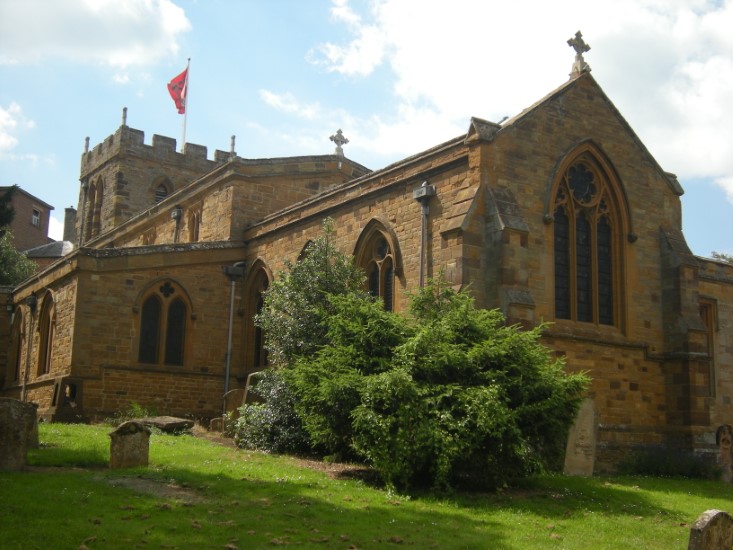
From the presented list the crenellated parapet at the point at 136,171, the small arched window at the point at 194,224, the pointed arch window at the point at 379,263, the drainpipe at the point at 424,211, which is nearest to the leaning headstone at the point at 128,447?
the drainpipe at the point at 424,211

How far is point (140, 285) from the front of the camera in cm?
2641

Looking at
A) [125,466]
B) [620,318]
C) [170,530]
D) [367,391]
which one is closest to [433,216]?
[620,318]

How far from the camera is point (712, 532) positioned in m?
9.33

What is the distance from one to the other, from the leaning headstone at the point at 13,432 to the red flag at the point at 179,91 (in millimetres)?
35559

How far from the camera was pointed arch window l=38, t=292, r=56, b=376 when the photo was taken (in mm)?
28275

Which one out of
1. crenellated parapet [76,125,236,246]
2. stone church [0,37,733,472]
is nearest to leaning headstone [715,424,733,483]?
stone church [0,37,733,472]

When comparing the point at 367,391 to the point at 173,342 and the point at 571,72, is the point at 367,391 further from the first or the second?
the point at 173,342

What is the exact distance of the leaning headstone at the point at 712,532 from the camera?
30.2ft

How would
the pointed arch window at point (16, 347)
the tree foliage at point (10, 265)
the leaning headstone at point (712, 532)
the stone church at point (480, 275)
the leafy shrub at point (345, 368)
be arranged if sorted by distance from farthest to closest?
the tree foliage at point (10, 265), the pointed arch window at point (16, 347), the stone church at point (480, 275), the leafy shrub at point (345, 368), the leaning headstone at point (712, 532)

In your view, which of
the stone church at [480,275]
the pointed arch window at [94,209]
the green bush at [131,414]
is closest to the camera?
the stone church at [480,275]

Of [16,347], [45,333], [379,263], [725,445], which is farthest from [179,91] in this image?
[725,445]

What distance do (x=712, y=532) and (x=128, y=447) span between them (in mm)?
9260

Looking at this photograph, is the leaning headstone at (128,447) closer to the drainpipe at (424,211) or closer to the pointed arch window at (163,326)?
the drainpipe at (424,211)

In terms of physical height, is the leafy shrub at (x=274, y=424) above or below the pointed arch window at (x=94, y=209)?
below
